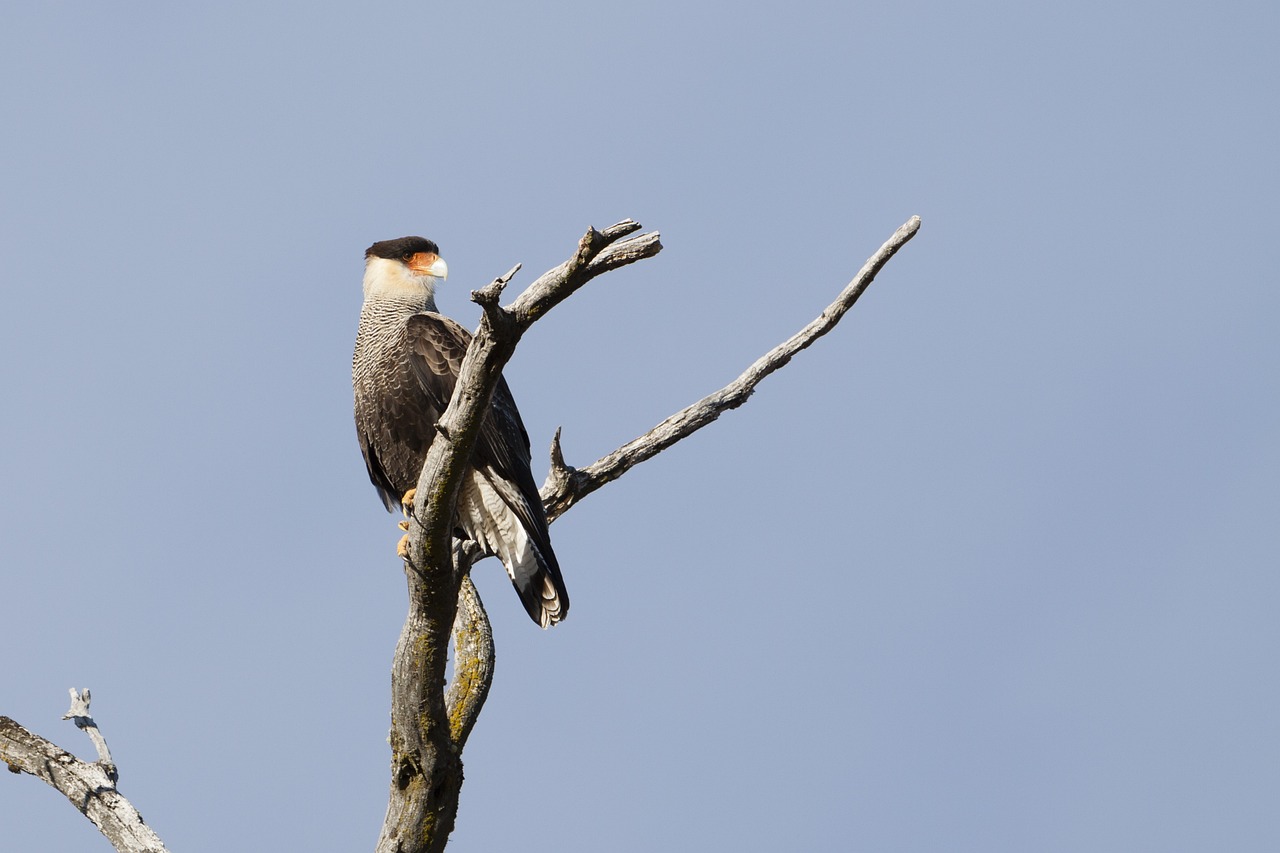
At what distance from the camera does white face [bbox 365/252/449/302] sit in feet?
22.8

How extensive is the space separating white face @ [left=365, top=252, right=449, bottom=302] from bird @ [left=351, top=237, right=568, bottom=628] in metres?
0.12

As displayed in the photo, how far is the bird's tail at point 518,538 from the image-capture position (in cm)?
534

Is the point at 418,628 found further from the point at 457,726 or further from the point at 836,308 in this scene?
the point at 836,308

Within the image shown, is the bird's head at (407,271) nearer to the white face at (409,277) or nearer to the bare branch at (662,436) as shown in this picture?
the white face at (409,277)

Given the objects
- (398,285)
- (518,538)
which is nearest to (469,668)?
(518,538)

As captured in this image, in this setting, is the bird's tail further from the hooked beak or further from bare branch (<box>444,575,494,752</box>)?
the hooked beak

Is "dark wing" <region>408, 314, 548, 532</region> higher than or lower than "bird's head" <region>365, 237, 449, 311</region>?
lower

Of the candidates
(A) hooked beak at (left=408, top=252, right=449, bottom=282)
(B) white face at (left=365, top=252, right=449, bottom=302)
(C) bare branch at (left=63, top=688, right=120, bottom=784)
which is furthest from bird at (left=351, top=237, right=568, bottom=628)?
(C) bare branch at (left=63, top=688, right=120, bottom=784)

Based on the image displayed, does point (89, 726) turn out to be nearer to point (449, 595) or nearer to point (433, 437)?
point (449, 595)

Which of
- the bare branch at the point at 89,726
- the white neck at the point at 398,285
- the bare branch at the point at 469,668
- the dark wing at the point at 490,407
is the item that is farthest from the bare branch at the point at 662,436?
the bare branch at the point at 89,726

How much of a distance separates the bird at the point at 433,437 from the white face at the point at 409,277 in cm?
12

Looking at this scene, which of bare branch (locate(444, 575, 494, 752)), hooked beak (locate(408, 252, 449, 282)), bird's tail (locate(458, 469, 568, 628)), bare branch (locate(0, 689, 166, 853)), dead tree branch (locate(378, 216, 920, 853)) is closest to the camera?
dead tree branch (locate(378, 216, 920, 853))

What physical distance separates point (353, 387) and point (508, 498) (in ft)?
4.58

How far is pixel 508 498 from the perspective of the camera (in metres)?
5.45
